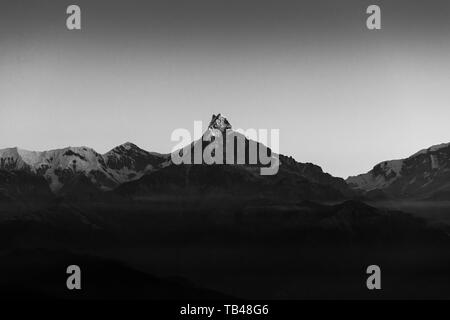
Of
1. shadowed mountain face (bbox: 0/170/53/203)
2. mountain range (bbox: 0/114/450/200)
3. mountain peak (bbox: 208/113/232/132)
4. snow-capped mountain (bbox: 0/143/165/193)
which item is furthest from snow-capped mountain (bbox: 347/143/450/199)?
shadowed mountain face (bbox: 0/170/53/203)

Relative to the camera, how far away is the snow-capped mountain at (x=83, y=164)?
88.6 m

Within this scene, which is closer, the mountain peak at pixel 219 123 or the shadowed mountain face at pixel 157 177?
the mountain peak at pixel 219 123

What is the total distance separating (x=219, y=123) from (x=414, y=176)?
1304 inches

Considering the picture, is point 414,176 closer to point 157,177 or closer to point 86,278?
point 157,177

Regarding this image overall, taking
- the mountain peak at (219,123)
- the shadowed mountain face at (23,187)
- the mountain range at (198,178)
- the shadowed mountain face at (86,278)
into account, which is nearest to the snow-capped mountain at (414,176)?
the mountain range at (198,178)

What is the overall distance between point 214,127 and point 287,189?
3938 centimetres

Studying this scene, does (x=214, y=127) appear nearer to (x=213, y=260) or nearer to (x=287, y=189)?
(x=213, y=260)

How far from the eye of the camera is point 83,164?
330 ft

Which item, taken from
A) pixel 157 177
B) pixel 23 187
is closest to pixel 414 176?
pixel 157 177

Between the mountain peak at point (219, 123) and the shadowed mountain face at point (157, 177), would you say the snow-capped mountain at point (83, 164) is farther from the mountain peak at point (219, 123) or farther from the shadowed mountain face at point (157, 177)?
Answer: the mountain peak at point (219, 123)

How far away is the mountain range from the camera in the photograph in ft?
281

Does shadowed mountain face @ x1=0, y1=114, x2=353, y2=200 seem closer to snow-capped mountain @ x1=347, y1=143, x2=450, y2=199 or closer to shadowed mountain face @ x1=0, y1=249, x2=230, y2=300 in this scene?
snow-capped mountain @ x1=347, y1=143, x2=450, y2=199

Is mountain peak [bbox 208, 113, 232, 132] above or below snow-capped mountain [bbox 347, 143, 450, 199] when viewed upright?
above

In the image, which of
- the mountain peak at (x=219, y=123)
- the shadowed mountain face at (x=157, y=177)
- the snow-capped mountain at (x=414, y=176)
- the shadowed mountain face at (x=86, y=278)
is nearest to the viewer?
the mountain peak at (x=219, y=123)
